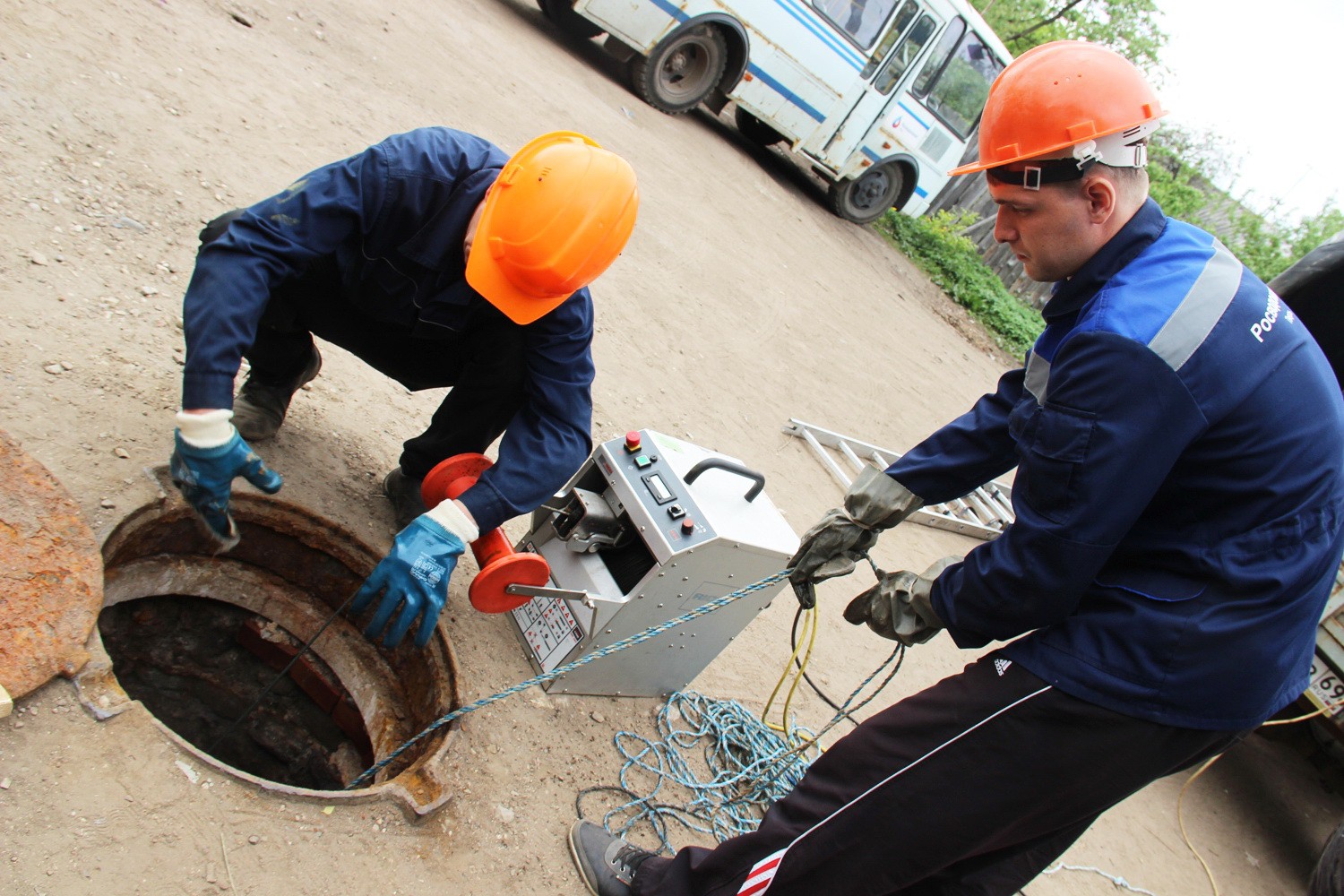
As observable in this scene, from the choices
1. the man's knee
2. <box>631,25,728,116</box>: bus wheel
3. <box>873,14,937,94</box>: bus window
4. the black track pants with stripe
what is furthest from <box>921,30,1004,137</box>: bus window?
the black track pants with stripe

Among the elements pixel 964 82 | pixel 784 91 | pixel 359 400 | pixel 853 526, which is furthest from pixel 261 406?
pixel 964 82

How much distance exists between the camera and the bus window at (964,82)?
30.3 ft

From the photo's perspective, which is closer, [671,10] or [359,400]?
[359,400]

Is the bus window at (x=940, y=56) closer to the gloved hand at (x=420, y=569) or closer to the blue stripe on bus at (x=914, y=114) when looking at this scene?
the blue stripe on bus at (x=914, y=114)

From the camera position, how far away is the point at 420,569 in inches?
78.0

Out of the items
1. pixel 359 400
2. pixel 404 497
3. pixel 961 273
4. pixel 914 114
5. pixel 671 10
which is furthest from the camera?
pixel 961 273

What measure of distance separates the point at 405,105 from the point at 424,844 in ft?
14.8

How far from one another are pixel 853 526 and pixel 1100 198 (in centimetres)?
95

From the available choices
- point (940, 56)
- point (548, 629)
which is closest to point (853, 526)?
point (548, 629)

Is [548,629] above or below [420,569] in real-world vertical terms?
below

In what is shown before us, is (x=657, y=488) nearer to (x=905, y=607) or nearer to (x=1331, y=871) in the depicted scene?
(x=905, y=607)

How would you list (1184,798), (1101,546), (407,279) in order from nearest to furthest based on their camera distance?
(1101,546)
(407,279)
(1184,798)

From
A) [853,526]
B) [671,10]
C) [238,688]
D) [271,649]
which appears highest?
[671,10]

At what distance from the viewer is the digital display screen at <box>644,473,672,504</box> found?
7.31ft
